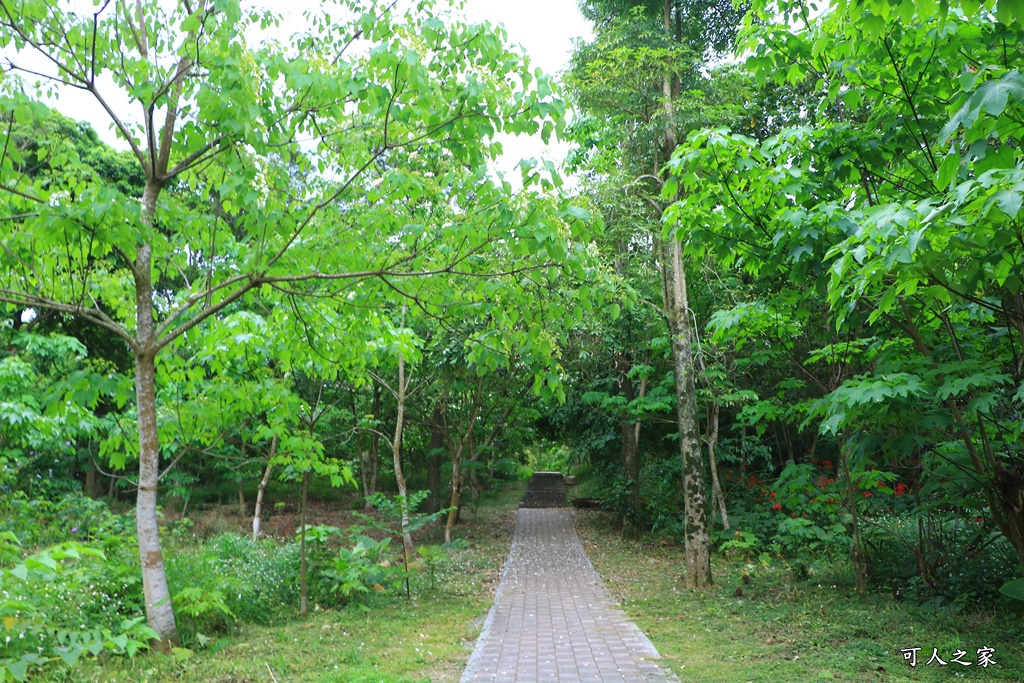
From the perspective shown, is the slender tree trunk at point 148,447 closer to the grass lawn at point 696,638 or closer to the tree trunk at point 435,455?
the grass lawn at point 696,638

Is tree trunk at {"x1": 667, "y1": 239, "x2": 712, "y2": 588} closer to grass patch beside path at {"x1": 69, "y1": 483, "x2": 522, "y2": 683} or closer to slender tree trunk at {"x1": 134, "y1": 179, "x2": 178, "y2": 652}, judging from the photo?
grass patch beside path at {"x1": 69, "y1": 483, "x2": 522, "y2": 683}

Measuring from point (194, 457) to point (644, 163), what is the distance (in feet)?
56.8

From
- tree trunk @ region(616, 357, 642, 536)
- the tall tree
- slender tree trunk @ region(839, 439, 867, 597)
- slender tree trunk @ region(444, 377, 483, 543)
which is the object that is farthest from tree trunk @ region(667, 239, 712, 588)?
slender tree trunk @ region(444, 377, 483, 543)

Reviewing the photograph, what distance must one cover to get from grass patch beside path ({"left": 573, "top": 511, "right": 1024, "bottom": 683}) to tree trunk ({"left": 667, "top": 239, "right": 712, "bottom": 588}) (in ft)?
1.53

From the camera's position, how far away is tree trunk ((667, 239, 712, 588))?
10.8m

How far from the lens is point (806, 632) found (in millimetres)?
7180

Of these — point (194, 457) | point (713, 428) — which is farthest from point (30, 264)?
point (194, 457)

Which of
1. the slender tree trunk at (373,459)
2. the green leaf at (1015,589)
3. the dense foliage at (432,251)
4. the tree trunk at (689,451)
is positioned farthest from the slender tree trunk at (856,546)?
the slender tree trunk at (373,459)

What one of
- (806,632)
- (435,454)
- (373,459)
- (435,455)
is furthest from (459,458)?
(806,632)

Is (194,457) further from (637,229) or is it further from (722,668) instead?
(722,668)

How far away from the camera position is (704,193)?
6.15 metres

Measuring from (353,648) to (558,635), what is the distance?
232 cm

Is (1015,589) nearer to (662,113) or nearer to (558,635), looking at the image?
(558,635)

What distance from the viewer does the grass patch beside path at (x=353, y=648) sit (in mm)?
5383
